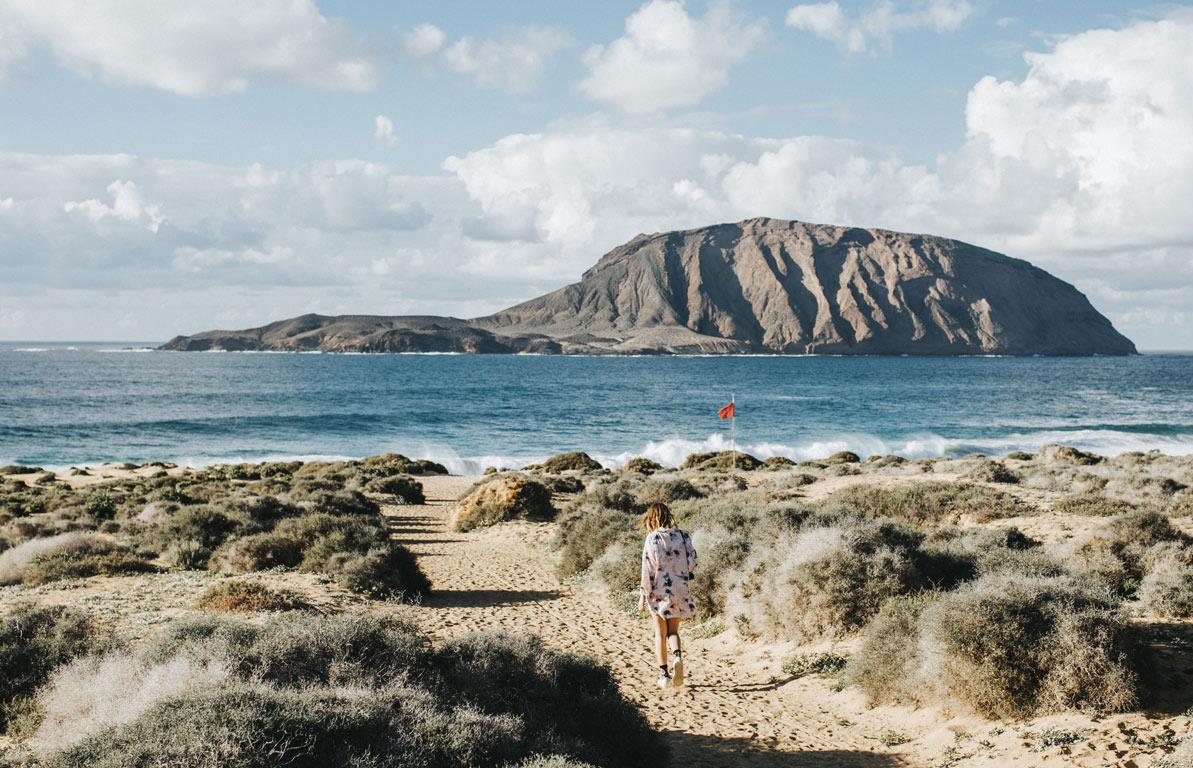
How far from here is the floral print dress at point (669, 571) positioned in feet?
27.2

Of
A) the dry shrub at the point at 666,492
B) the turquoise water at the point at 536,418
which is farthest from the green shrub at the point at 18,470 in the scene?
the dry shrub at the point at 666,492

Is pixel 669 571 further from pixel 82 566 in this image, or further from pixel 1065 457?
pixel 1065 457

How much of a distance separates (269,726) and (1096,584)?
8558mm

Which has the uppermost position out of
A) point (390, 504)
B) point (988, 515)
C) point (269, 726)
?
point (269, 726)

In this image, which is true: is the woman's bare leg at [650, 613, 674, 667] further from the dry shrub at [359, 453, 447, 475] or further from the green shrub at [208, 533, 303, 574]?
the dry shrub at [359, 453, 447, 475]

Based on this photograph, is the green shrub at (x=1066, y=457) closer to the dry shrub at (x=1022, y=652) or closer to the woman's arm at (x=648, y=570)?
the dry shrub at (x=1022, y=652)

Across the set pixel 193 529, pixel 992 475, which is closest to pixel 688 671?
pixel 193 529

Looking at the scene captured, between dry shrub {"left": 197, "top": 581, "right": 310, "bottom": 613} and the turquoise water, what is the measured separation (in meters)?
32.0

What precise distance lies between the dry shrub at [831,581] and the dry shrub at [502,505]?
39.3 ft

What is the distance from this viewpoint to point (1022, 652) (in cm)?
737

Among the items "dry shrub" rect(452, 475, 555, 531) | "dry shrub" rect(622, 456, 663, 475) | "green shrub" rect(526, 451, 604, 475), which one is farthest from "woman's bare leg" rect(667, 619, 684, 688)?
"green shrub" rect(526, 451, 604, 475)

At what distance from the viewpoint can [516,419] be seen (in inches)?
2516

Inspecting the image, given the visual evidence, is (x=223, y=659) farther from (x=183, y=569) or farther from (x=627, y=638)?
(x=183, y=569)

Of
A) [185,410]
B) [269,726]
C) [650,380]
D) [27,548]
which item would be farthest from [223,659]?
[650,380]
